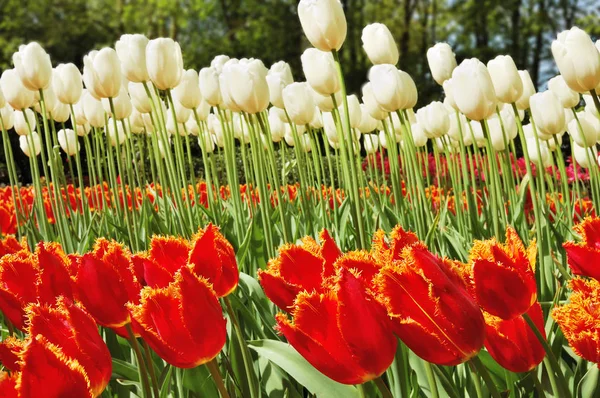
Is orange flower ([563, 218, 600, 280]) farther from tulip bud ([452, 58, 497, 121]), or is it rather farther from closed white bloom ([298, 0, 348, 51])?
closed white bloom ([298, 0, 348, 51])

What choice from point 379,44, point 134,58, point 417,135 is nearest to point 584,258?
point 379,44

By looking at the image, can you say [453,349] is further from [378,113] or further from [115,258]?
[378,113]

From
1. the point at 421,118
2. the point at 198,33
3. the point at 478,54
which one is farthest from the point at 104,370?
the point at 198,33

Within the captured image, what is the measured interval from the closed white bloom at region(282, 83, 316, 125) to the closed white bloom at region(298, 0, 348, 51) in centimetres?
62

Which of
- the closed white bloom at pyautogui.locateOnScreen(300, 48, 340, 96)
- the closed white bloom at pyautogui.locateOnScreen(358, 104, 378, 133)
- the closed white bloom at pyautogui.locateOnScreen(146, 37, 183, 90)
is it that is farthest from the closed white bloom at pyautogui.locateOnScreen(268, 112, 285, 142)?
the closed white bloom at pyautogui.locateOnScreen(300, 48, 340, 96)

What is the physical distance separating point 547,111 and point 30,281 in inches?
74.2

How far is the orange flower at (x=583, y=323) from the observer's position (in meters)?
0.81

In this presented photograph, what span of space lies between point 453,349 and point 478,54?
23.7 meters

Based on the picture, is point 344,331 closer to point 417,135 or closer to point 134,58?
point 134,58

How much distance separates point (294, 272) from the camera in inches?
38.8

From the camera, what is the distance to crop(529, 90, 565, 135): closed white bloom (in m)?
2.42

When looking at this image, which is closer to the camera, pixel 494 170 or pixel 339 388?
pixel 339 388

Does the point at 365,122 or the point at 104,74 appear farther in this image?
the point at 365,122

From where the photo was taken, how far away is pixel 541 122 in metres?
2.44
